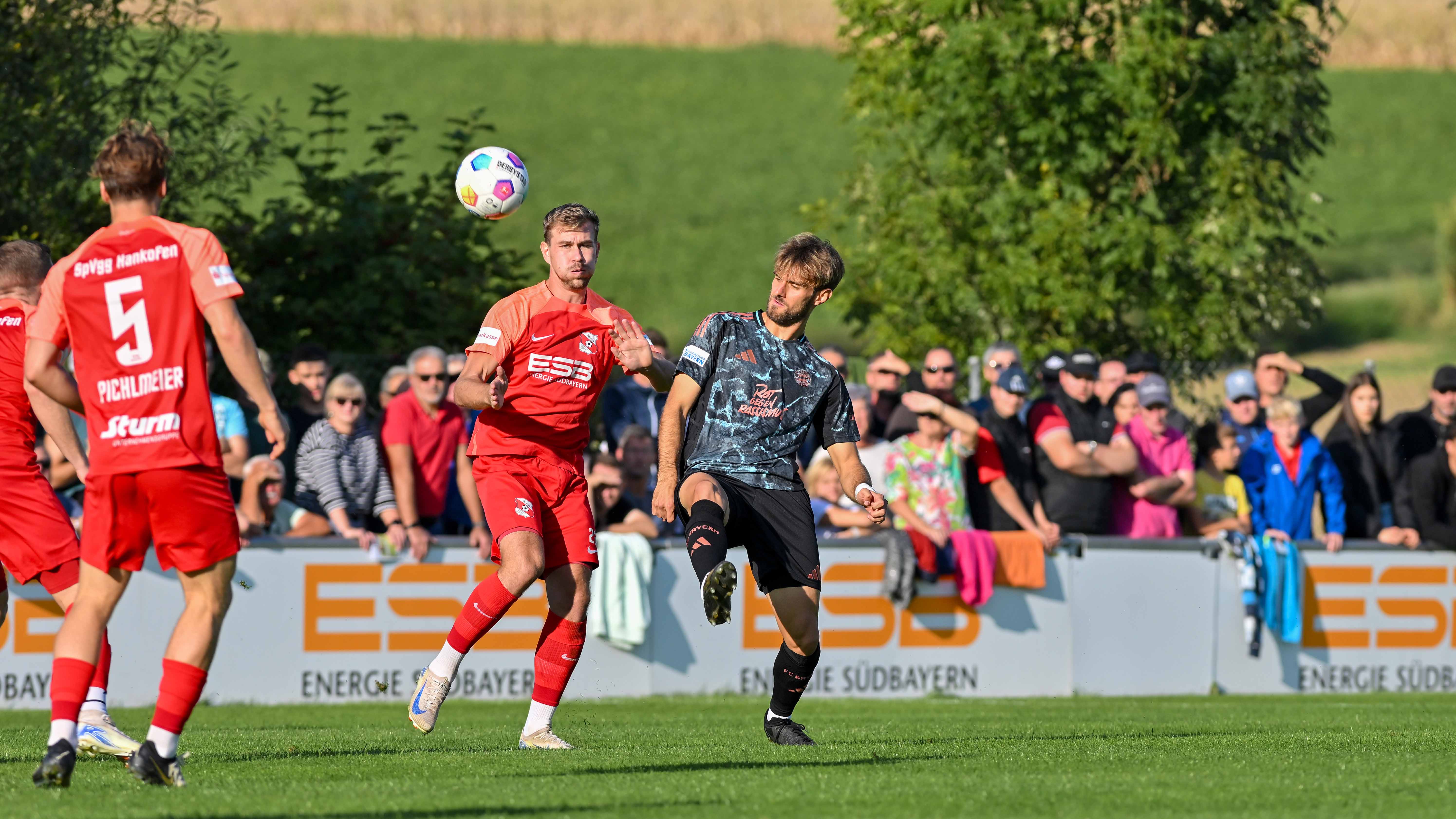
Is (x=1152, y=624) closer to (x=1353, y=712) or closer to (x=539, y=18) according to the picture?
(x=1353, y=712)

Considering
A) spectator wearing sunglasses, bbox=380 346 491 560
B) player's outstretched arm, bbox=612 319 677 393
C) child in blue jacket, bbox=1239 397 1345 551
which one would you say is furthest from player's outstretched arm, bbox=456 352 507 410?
child in blue jacket, bbox=1239 397 1345 551

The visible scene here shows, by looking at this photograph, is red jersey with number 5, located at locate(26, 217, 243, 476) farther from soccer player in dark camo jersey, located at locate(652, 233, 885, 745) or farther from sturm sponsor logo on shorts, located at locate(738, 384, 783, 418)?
sturm sponsor logo on shorts, located at locate(738, 384, 783, 418)

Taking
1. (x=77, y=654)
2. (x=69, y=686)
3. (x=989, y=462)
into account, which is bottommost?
(x=69, y=686)

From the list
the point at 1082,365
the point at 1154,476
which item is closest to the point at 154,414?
the point at 1082,365

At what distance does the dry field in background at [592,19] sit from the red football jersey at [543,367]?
48224mm

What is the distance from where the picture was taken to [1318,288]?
19484 millimetres

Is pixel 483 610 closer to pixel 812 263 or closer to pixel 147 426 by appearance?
pixel 812 263

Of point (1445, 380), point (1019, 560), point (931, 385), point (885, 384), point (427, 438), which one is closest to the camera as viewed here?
point (427, 438)

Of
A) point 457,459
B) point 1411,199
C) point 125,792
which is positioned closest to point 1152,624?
point 457,459

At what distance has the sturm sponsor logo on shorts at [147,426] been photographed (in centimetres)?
582

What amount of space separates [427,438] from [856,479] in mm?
Result: 5455

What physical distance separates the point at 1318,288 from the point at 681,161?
1630 inches

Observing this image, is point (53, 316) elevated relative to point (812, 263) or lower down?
lower down

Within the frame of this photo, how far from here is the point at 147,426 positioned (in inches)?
229
